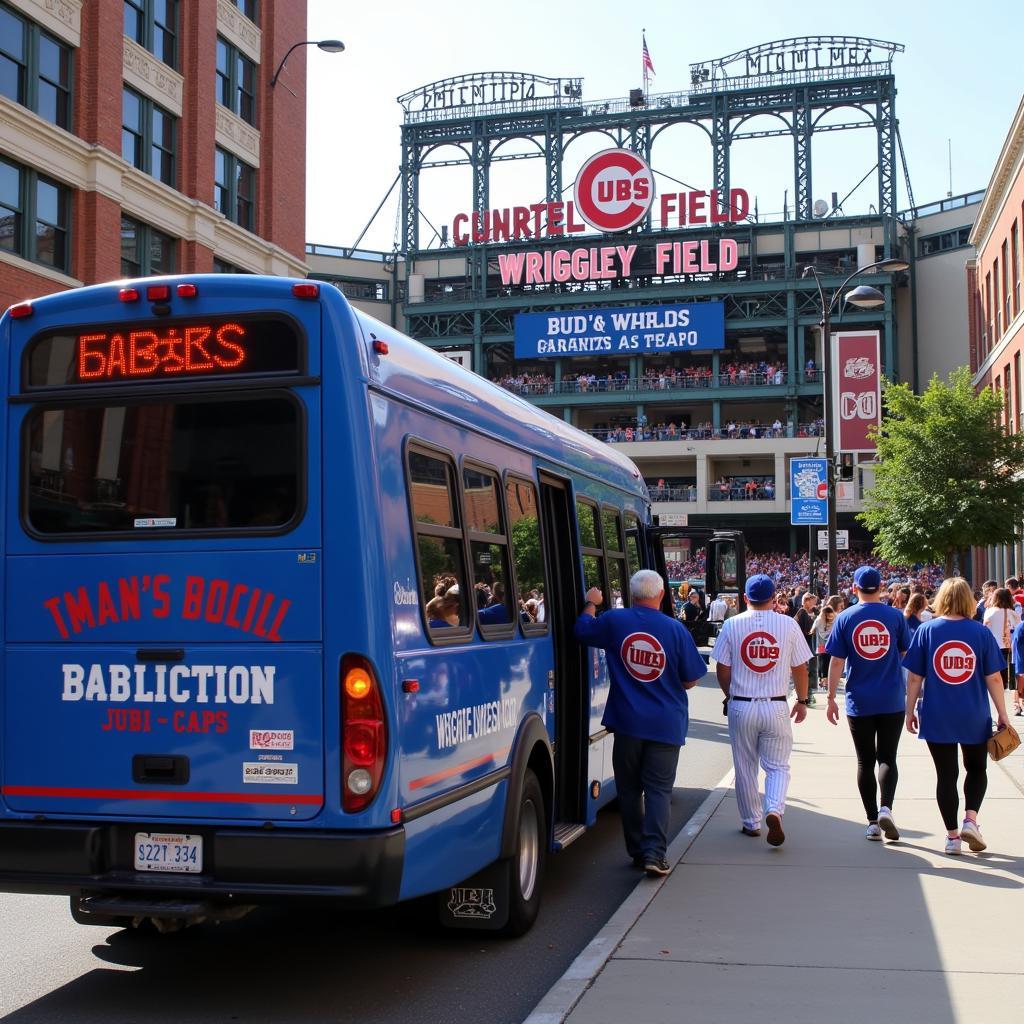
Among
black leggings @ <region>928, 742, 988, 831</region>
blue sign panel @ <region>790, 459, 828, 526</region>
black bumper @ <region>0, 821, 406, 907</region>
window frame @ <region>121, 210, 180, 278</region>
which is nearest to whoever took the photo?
black bumper @ <region>0, 821, 406, 907</region>

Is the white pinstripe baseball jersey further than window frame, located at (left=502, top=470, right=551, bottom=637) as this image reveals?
Yes

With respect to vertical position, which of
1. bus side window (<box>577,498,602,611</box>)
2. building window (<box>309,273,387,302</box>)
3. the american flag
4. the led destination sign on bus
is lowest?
bus side window (<box>577,498,602,611</box>)

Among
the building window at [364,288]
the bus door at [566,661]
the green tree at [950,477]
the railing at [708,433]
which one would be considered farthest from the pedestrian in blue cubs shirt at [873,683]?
the building window at [364,288]

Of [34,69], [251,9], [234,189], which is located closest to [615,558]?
[34,69]

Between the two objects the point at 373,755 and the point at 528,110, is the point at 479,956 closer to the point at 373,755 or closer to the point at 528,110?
the point at 373,755

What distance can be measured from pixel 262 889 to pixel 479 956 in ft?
5.74

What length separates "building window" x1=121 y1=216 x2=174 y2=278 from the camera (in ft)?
85.8

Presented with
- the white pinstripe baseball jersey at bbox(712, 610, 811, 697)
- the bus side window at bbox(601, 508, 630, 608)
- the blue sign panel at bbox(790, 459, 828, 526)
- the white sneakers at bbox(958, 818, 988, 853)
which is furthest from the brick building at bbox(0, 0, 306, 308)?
the white sneakers at bbox(958, 818, 988, 853)

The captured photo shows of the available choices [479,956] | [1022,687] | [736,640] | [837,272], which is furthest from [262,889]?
[837,272]

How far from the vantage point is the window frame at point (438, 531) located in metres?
5.61

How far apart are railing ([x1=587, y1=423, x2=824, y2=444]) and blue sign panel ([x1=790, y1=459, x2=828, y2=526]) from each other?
43793 millimetres

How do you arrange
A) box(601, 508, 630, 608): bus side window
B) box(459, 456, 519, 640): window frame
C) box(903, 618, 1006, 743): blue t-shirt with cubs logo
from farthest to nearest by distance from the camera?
box(601, 508, 630, 608): bus side window → box(903, 618, 1006, 743): blue t-shirt with cubs logo → box(459, 456, 519, 640): window frame

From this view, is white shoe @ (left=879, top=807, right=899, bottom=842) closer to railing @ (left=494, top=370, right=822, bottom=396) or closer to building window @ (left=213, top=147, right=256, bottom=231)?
building window @ (left=213, top=147, right=256, bottom=231)

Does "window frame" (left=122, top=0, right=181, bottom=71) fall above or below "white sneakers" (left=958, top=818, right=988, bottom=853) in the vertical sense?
above
